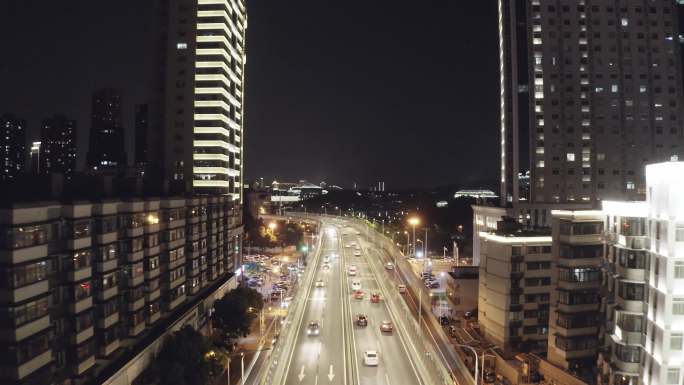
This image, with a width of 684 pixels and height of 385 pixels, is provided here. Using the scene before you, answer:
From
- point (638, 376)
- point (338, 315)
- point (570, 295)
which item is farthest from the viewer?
point (338, 315)

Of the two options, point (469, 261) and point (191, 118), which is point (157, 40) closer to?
point (191, 118)

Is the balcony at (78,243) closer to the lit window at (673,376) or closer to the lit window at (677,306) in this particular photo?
the lit window at (677,306)

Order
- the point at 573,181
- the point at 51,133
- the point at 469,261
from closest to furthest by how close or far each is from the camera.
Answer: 1. the point at 573,181
2. the point at 469,261
3. the point at 51,133

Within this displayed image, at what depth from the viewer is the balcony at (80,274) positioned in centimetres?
2314

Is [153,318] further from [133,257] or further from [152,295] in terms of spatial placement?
[133,257]

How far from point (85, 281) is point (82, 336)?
2629 millimetres

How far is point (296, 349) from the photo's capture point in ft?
119

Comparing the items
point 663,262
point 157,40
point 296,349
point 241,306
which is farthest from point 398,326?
point 157,40

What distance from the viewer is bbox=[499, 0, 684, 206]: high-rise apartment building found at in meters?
70.8

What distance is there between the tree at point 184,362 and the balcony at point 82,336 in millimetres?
4802

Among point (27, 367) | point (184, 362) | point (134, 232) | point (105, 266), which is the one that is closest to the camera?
point (27, 367)

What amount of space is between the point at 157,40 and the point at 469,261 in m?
62.3

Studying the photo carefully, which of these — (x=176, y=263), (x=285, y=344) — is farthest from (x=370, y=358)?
(x=176, y=263)

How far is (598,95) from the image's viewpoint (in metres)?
71.9
